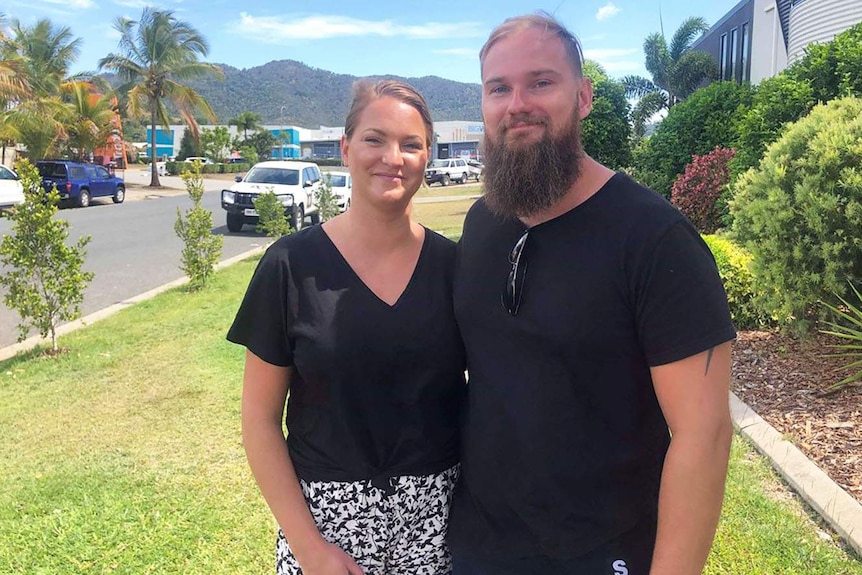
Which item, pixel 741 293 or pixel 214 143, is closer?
pixel 741 293

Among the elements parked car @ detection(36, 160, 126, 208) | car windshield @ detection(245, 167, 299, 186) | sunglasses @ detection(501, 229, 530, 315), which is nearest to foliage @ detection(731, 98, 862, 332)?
sunglasses @ detection(501, 229, 530, 315)

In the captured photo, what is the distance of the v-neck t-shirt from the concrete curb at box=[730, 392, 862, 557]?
90.2 inches

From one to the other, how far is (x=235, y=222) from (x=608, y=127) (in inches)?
367

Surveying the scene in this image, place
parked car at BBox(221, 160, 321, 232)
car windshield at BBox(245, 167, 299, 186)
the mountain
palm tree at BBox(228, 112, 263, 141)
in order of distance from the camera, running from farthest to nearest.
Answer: the mountain, palm tree at BBox(228, 112, 263, 141), car windshield at BBox(245, 167, 299, 186), parked car at BBox(221, 160, 321, 232)

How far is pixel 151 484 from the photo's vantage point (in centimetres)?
386

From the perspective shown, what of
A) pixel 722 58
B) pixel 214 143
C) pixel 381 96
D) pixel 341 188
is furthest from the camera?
pixel 214 143

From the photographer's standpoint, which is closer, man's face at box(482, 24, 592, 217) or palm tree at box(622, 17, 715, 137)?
man's face at box(482, 24, 592, 217)

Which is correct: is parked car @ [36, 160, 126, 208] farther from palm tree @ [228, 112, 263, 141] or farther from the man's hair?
palm tree @ [228, 112, 263, 141]

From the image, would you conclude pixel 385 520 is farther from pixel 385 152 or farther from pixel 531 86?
pixel 531 86

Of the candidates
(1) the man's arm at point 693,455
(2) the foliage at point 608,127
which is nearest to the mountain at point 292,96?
(2) the foliage at point 608,127

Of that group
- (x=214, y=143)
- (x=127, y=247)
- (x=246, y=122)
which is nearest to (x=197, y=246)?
(x=127, y=247)

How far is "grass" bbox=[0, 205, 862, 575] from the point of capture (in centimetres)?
311

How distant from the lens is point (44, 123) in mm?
29406

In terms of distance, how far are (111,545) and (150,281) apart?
8.08 meters
